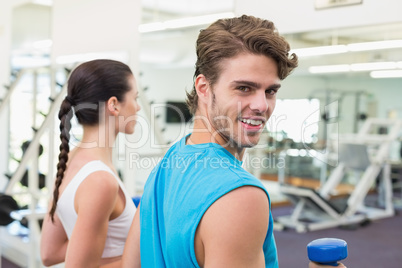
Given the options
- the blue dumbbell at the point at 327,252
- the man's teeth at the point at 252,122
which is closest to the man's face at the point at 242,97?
the man's teeth at the point at 252,122

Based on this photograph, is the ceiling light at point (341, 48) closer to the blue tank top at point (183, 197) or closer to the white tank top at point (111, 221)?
the white tank top at point (111, 221)

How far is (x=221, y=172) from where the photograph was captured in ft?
2.48

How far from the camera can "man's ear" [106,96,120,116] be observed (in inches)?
56.7

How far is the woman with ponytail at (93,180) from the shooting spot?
3.97 ft

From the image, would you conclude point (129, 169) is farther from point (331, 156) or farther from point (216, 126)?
point (331, 156)

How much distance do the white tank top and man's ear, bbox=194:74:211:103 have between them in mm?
545

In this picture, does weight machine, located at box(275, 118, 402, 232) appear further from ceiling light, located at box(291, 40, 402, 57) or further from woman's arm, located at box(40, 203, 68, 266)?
woman's arm, located at box(40, 203, 68, 266)

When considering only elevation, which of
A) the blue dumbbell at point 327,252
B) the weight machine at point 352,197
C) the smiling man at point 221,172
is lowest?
the weight machine at point 352,197

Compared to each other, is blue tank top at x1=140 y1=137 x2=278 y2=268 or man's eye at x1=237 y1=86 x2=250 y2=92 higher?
man's eye at x1=237 y1=86 x2=250 y2=92

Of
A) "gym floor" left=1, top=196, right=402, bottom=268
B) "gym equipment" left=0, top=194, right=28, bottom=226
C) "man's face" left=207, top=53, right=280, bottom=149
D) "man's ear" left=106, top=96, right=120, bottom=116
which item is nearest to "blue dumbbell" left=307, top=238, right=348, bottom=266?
"man's face" left=207, top=53, right=280, bottom=149

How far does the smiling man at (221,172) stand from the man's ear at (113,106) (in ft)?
1.75

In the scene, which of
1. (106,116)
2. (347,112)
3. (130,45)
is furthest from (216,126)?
(347,112)

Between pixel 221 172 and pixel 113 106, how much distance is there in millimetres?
795

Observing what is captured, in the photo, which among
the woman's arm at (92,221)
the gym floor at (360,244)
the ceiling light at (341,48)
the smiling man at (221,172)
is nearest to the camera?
the smiling man at (221,172)
